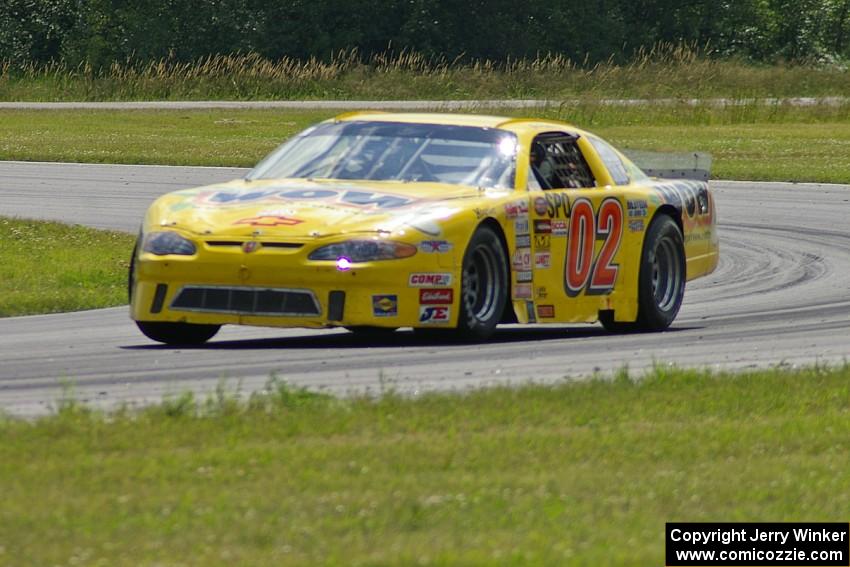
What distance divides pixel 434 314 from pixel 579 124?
2826 centimetres

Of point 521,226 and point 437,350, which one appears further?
point 521,226

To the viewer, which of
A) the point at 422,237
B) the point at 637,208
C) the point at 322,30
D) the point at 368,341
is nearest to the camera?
the point at 422,237

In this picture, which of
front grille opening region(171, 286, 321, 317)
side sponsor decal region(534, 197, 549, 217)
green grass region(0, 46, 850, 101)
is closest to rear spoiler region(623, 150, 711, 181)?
side sponsor decal region(534, 197, 549, 217)

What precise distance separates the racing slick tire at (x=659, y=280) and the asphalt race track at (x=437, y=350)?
19 cm

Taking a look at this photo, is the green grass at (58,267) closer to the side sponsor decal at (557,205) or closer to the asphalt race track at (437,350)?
the asphalt race track at (437,350)

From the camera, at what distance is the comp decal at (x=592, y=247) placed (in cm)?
1055

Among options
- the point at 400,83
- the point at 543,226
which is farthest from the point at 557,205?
the point at 400,83

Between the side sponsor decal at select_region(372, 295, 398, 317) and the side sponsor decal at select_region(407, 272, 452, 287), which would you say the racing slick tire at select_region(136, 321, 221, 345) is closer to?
the side sponsor decal at select_region(372, 295, 398, 317)

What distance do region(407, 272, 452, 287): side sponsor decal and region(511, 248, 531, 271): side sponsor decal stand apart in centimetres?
79

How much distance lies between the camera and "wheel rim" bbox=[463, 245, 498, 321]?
963 centimetres

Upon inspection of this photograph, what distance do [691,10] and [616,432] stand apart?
6329cm

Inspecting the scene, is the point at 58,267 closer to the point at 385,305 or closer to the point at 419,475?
the point at 385,305

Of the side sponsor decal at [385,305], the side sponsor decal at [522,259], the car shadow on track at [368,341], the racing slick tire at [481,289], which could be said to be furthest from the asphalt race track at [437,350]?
the side sponsor decal at [522,259]

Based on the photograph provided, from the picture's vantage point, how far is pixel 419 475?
5957 mm
